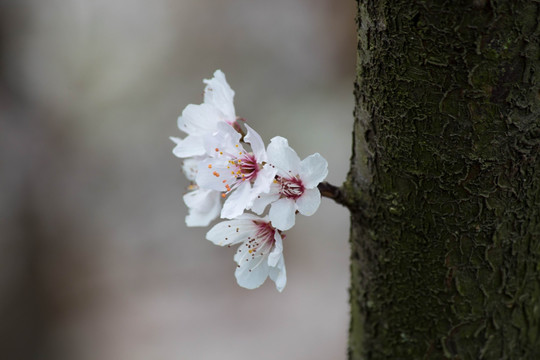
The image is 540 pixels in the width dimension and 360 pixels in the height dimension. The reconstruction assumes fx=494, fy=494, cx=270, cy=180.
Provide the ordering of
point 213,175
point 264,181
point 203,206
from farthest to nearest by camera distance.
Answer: point 203,206
point 213,175
point 264,181

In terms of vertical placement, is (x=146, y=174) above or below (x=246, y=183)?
above

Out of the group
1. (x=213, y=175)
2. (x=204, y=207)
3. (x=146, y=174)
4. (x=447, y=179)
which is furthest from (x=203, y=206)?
(x=146, y=174)

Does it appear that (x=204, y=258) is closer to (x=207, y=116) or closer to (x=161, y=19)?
(x=161, y=19)

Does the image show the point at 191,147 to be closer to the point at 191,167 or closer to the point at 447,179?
the point at 191,167

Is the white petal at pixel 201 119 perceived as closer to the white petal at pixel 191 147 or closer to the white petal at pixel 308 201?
the white petal at pixel 191 147

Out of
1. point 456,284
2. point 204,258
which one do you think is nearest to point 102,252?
point 204,258

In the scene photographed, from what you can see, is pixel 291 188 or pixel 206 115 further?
pixel 206 115

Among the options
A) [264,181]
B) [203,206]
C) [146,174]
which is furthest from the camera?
[146,174]
